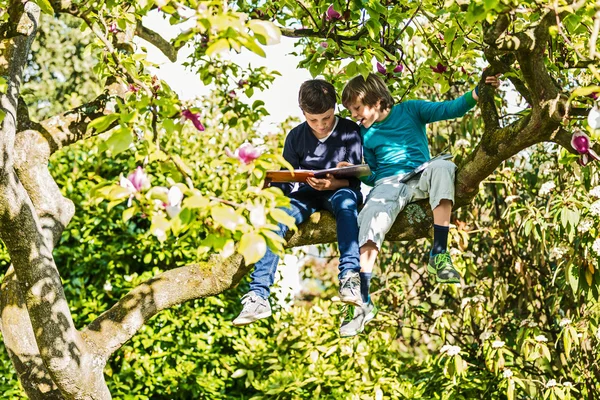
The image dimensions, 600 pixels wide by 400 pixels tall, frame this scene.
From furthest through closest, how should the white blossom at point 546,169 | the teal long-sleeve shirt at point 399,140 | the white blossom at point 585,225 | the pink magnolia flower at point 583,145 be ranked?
the white blossom at point 546,169 → the white blossom at point 585,225 → the teal long-sleeve shirt at point 399,140 → the pink magnolia flower at point 583,145

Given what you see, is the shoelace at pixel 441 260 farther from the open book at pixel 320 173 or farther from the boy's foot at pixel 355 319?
the open book at pixel 320 173

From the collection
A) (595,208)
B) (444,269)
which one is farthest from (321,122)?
(595,208)

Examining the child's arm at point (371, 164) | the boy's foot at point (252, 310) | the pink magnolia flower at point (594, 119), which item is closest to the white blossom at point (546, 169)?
the child's arm at point (371, 164)

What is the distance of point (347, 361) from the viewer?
5.24m

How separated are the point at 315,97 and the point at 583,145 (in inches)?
49.1

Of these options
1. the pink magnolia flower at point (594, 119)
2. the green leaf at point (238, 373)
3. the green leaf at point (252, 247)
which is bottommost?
the green leaf at point (238, 373)

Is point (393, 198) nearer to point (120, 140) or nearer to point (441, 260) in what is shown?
point (441, 260)

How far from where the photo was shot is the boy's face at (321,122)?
359cm

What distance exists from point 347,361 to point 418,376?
580 mm

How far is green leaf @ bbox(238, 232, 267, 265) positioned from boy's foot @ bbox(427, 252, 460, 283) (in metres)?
1.61

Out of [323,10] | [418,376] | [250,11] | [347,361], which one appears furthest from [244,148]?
[418,376]

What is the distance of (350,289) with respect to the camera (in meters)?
3.14

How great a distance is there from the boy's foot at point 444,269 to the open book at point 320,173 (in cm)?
48

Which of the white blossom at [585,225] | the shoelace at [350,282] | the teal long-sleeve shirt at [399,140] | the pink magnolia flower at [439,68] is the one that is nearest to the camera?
the shoelace at [350,282]
